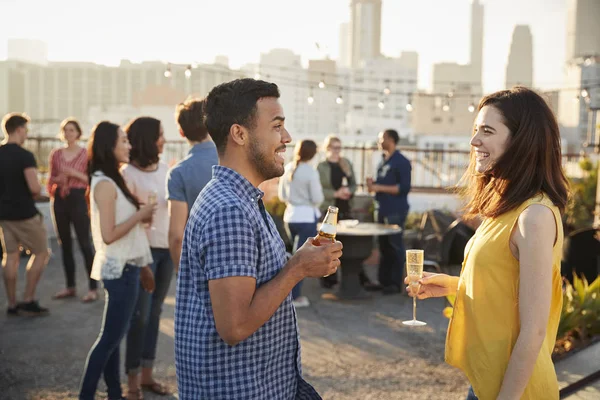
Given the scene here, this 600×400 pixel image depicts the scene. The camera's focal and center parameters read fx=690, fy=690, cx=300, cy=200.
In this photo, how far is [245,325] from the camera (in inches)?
76.2

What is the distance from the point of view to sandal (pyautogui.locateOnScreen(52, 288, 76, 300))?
791 centimetres

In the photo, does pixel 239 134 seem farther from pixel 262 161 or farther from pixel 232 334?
pixel 232 334

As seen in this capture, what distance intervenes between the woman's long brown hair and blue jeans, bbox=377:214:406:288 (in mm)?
6154

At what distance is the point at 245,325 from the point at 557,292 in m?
1.07

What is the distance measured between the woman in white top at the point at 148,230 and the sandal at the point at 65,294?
343 cm

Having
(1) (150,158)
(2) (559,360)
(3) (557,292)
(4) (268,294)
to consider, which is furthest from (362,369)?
(4) (268,294)

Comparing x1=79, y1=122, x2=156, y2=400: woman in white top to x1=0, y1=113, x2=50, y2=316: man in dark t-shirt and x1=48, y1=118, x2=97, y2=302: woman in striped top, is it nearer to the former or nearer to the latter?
x1=0, y1=113, x2=50, y2=316: man in dark t-shirt

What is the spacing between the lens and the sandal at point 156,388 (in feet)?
16.0

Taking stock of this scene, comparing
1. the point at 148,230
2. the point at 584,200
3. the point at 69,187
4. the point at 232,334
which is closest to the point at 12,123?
the point at 69,187

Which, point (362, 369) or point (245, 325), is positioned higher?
point (245, 325)

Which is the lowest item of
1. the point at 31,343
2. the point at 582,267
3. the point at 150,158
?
the point at 31,343

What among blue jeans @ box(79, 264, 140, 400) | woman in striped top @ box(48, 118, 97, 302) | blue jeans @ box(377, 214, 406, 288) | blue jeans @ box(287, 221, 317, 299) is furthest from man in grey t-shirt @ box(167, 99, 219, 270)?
blue jeans @ box(377, 214, 406, 288)

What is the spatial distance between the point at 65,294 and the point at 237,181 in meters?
6.44

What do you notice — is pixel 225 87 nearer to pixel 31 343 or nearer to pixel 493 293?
pixel 493 293
